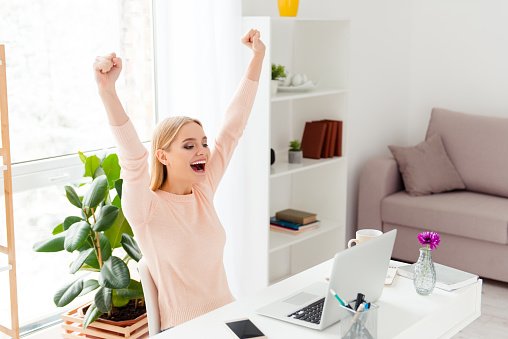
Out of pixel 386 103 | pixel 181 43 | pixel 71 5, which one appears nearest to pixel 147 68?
pixel 181 43

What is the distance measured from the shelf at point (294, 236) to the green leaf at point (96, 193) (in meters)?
1.09

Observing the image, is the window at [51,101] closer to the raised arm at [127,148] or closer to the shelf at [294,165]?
the shelf at [294,165]

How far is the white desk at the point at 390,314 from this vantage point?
6.07 feet

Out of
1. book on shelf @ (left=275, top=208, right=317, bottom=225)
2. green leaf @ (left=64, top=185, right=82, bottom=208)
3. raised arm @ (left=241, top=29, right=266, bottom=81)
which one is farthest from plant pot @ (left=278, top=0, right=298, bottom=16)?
green leaf @ (left=64, top=185, right=82, bottom=208)

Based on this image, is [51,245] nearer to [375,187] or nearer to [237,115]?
[237,115]

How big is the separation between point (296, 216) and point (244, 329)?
1985mm

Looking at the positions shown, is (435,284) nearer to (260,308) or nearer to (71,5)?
(260,308)

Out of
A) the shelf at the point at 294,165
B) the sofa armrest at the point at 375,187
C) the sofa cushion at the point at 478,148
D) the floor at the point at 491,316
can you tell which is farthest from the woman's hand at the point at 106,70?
the sofa cushion at the point at 478,148

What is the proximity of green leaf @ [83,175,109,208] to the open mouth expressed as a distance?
60cm

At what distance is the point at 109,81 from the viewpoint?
6.45ft

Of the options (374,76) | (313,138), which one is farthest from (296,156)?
(374,76)

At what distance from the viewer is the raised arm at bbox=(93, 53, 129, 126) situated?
Answer: 6.35ft

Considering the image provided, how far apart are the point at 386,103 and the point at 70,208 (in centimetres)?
265

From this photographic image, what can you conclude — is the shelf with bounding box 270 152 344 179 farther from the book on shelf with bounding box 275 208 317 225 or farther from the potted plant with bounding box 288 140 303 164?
the book on shelf with bounding box 275 208 317 225
